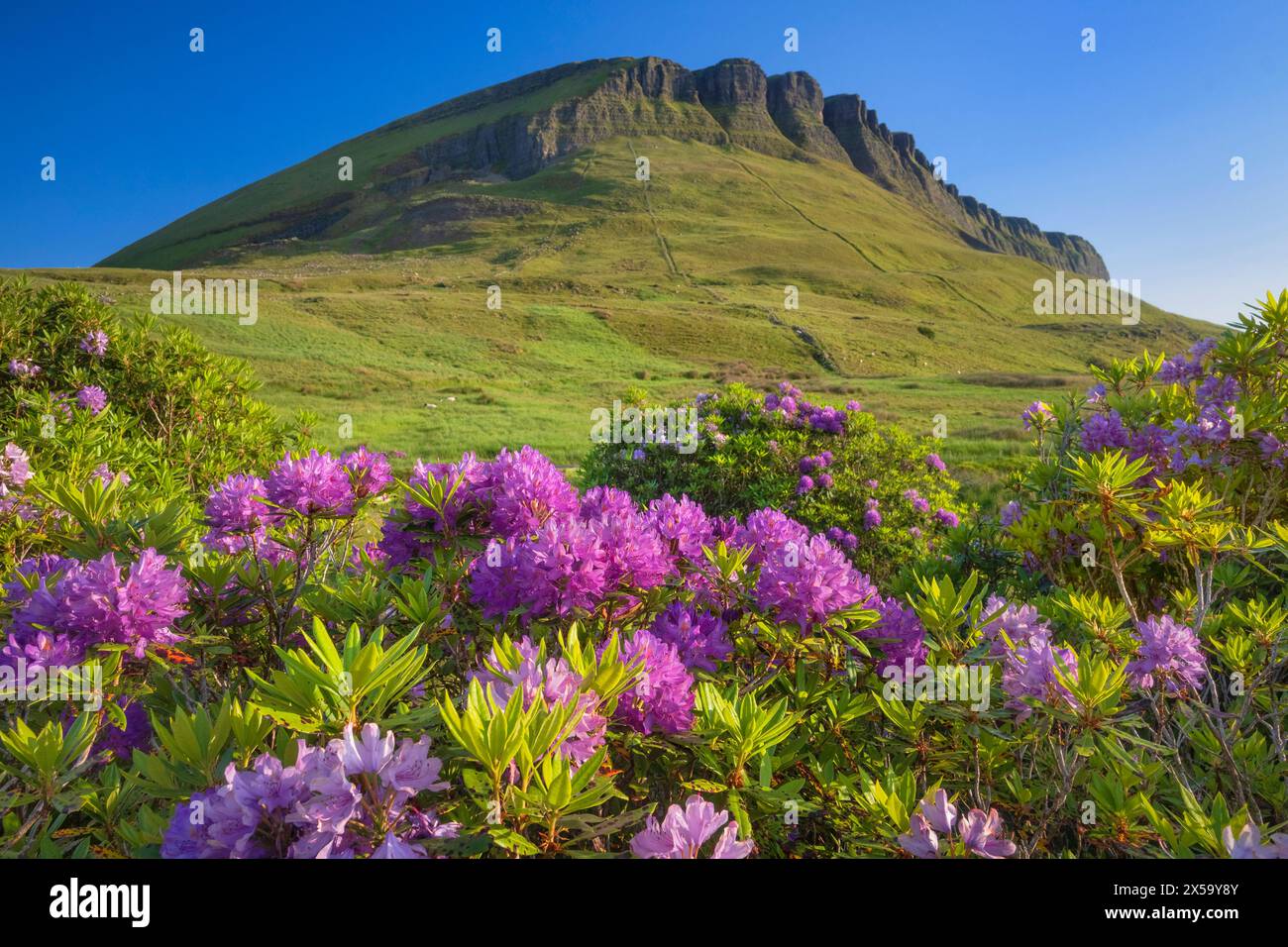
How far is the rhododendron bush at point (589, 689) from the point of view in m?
1.07

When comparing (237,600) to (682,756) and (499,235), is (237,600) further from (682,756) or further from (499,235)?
(499,235)

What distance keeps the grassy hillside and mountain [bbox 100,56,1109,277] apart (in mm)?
8855

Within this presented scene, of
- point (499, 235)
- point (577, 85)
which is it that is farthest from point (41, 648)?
Result: point (577, 85)

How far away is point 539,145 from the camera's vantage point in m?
136

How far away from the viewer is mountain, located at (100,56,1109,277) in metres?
122

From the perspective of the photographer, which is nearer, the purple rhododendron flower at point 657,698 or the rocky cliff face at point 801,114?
the purple rhododendron flower at point 657,698

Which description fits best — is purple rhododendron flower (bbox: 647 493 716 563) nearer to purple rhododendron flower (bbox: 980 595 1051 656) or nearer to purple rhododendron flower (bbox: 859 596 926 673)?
purple rhododendron flower (bbox: 859 596 926 673)

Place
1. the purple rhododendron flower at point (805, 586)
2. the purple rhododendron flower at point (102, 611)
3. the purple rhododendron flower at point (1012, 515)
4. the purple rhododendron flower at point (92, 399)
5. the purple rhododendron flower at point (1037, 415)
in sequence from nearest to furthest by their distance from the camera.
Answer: the purple rhododendron flower at point (102, 611) < the purple rhododendron flower at point (805, 586) < the purple rhododendron flower at point (1012, 515) < the purple rhododendron flower at point (1037, 415) < the purple rhododendron flower at point (92, 399)

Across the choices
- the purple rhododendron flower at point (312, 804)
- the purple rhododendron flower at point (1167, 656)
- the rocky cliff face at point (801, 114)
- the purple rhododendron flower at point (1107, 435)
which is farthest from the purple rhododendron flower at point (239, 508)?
the rocky cliff face at point (801, 114)

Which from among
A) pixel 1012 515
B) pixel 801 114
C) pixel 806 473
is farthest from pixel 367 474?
pixel 801 114

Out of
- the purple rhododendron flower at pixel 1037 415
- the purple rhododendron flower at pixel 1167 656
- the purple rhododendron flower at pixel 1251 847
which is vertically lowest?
the purple rhododendron flower at pixel 1251 847

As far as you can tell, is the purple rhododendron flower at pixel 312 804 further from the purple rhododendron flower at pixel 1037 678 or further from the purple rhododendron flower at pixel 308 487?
the purple rhododendron flower at pixel 1037 678

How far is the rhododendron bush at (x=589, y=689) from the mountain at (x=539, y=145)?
114011 millimetres
